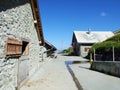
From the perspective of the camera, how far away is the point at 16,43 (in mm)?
8570

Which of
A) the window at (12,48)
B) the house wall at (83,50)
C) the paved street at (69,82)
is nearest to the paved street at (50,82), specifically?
the paved street at (69,82)

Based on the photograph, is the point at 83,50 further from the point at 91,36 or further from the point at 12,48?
the point at 12,48

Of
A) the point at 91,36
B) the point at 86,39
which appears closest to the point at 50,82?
the point at 86,39

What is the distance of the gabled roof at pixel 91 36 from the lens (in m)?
49.4

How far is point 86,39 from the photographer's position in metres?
49.9

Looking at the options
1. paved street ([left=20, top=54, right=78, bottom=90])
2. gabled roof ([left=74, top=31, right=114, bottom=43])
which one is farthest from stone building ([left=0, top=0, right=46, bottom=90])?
gabled roof ([left=74, top=31, right=114, bottom=43])

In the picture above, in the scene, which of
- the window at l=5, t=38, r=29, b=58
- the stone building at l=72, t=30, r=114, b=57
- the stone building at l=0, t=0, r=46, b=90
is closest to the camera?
the stone building at l=0, t=0, r=46, b=90

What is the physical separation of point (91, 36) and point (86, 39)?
2.78 m

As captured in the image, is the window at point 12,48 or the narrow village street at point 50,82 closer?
the window at point 12,48

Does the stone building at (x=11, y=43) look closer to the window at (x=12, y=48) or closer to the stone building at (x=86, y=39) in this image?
the window at (x=12, y=48)

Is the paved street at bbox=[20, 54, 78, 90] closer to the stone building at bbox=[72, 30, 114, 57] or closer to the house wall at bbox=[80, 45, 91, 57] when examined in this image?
the house wall at bbox=[80, 45, 91, 57]

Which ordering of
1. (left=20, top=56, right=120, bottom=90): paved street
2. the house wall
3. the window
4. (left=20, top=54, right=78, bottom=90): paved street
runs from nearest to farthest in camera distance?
the window → (left=20, top=54, right=78, bottom=90): paved street → (left=20, top=56, right=120, bottom=90): paved street → the house wall

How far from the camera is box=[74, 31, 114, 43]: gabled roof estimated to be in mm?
49438

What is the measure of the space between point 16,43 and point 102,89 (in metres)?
4.27
